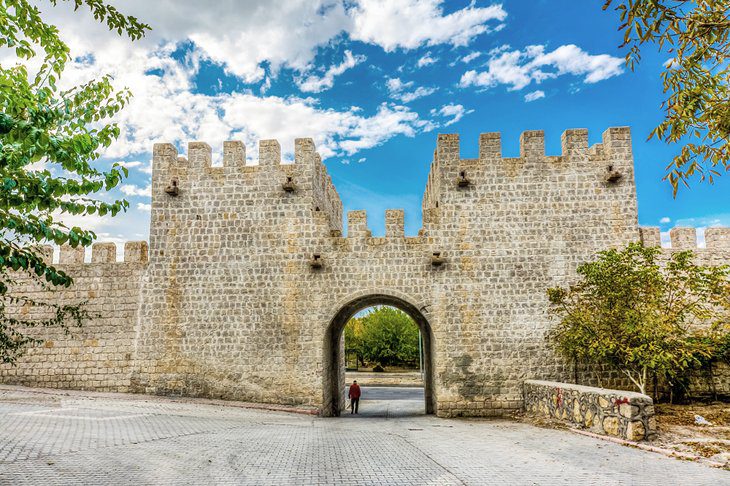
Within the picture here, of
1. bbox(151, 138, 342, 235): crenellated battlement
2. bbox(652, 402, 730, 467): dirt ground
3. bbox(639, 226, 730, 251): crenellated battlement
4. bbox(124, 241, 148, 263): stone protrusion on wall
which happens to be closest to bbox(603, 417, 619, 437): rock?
bbox(652, 402, 730, 467): dirt ground

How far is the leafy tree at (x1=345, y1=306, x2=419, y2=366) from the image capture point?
1658 inches

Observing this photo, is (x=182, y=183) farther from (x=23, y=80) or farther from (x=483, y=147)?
(x=23, y=80)

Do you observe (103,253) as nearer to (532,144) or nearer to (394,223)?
(394,223)

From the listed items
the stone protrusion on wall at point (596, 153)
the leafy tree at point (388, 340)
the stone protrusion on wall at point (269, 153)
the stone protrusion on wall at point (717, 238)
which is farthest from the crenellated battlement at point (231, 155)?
the leafy tree at point (388, 340)

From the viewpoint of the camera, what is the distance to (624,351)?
12.4 meters

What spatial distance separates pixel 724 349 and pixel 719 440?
5.51m

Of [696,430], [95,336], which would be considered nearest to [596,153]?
[696,430]

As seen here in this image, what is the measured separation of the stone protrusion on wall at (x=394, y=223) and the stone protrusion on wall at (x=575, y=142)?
5191mm

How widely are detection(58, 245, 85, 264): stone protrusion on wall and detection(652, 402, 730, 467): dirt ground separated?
51.6ft

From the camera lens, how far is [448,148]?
15273 mm

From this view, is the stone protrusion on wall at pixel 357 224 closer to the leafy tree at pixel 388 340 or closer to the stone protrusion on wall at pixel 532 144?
the stone protrusion on wall at pixel 532 144

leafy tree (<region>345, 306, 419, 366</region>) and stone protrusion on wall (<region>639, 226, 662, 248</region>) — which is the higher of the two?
stone protrusion on wall (<region>639, 226, 662, 248</region>)

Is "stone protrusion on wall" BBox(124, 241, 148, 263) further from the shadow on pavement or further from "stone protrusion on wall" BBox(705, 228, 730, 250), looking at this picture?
"stone protrusion on wall" BBox(705, 228, 730, 250)

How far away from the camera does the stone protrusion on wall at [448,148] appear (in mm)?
15234
